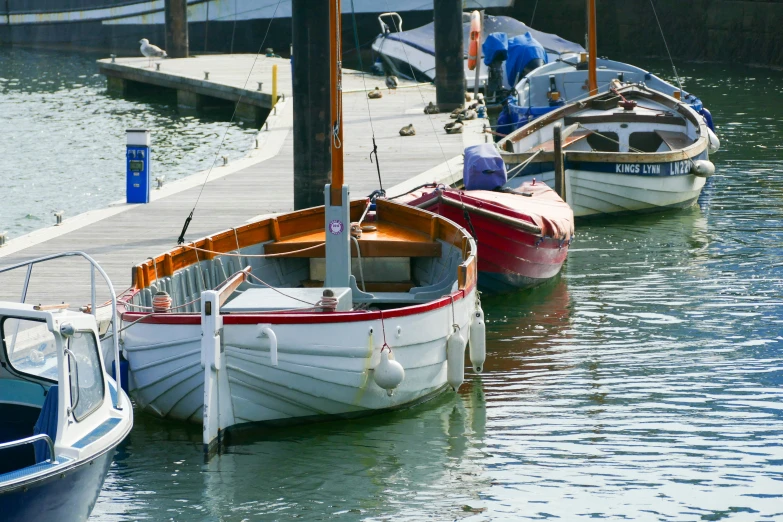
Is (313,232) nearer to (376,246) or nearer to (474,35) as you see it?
(376,246)

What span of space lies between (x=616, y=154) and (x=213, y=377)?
10235mm

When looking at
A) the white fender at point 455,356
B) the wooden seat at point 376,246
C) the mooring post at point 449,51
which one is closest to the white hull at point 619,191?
the wooden seat at point 376,246

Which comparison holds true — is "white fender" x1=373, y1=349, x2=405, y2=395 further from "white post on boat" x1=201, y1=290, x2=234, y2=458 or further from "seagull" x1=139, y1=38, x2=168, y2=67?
"seagull" x1=139, y1=38, x2=168, y2=67

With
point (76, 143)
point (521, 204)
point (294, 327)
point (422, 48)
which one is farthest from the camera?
point (422, 48)

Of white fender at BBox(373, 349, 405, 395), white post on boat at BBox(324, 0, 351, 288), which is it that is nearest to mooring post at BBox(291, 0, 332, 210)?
white post on boat at BBox(324, 0, 351, 288)

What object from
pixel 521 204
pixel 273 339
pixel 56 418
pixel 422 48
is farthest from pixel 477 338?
pixel 422 48

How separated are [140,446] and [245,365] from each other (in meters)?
1.21

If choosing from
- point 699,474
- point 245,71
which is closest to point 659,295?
point 699,474

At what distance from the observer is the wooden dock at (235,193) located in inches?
497

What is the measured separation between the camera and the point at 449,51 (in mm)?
23953

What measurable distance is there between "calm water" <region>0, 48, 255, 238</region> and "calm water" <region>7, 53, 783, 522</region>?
9474 millimetres

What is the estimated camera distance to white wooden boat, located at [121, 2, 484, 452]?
29.9ft

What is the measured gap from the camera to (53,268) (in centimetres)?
1259

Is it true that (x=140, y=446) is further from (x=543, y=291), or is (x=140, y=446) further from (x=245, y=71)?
(x=245, y=71)
